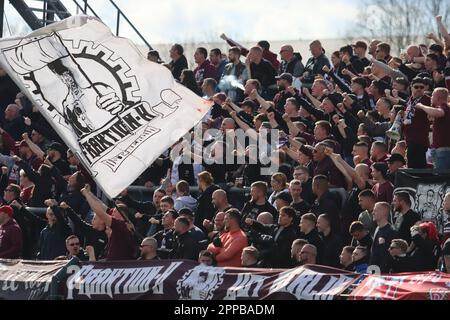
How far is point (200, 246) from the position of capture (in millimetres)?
17094

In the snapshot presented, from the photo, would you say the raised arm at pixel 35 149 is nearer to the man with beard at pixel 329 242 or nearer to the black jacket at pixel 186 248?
the black jacket at pixel 186 248

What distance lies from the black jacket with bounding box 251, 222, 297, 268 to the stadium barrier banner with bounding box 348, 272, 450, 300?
2576 millimetres

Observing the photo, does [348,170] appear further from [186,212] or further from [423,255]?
[423,255]

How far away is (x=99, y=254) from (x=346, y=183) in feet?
12.1

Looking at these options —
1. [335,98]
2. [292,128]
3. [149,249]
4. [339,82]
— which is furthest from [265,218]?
[339,82]

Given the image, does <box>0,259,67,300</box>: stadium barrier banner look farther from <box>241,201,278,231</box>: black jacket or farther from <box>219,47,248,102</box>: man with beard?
<box>219,47,248,102</box>: man with beard

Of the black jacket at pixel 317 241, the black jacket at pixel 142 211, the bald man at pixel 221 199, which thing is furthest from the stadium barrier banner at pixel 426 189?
the black jacket at pixel 142 211

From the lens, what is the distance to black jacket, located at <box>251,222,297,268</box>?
16.2 metres

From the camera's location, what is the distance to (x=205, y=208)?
18719mm

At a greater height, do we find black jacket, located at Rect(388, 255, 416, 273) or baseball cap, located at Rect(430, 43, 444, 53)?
baseball cap, located at Rect(430, 43, 444, 53)

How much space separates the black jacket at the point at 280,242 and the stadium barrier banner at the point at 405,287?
101 inches

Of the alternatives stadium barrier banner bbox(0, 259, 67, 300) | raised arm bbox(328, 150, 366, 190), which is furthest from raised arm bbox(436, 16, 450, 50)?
stadium barrier banner bbox(0, 259, 67, 300)

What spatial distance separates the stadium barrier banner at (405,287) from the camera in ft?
43.0

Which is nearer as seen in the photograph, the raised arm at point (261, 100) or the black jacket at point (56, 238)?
the black jacket at point (56, 238)
